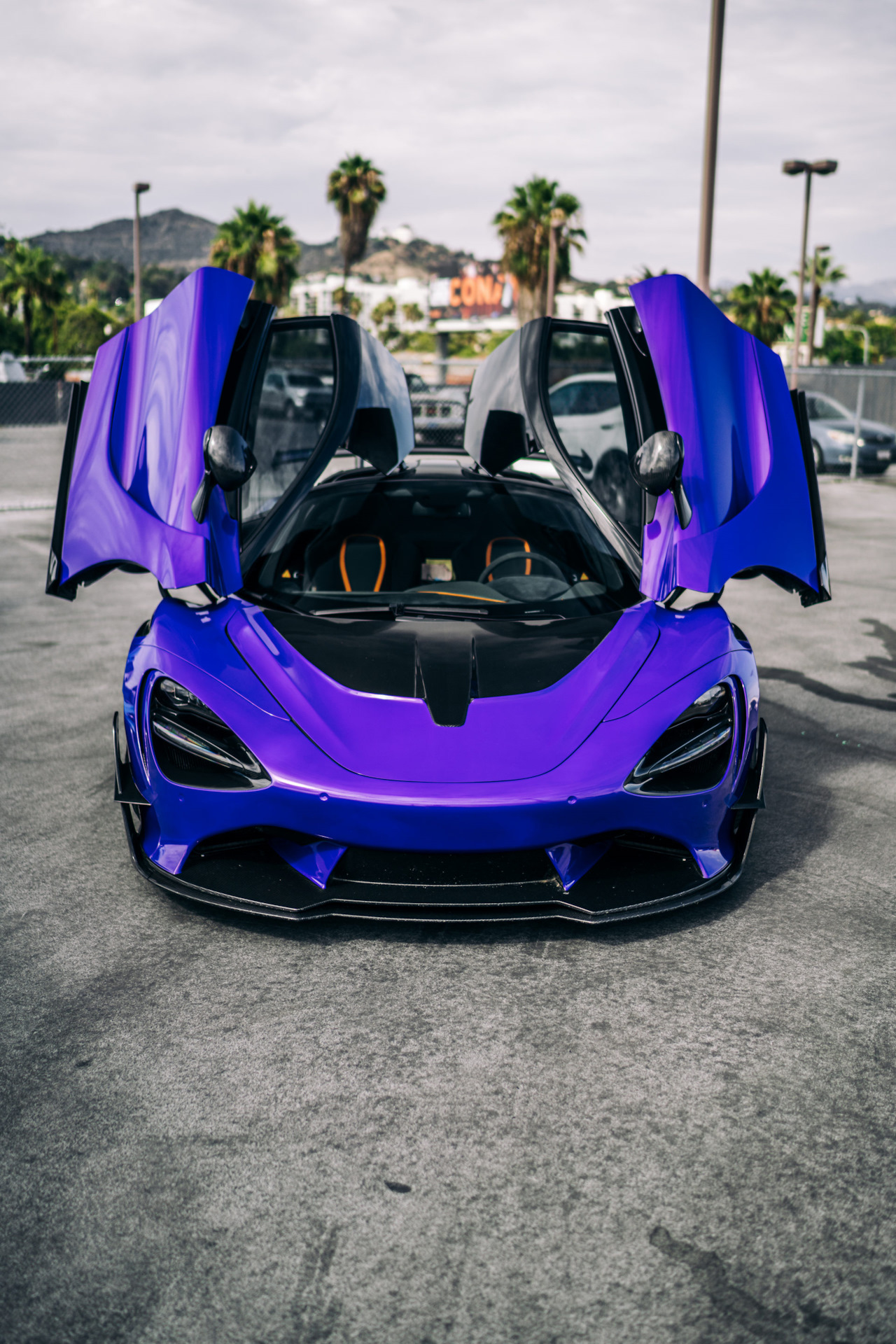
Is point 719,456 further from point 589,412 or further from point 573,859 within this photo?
point 589,412

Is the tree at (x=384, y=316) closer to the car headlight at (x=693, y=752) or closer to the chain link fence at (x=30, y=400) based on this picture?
the chain link fence at (x=30, y=400)

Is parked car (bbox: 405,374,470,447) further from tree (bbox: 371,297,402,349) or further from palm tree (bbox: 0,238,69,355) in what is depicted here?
tree (bbox: 371,297,402,349)

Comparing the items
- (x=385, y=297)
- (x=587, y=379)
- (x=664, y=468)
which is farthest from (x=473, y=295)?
(x=664, y=468)

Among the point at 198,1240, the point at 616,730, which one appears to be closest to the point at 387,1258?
the point at 198,1240

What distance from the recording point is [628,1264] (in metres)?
1.90

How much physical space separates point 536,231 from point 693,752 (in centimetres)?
4585

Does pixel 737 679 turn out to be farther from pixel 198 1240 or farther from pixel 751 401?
pixel 198 1240

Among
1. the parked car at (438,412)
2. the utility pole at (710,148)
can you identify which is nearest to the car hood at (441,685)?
the utility pole at (710,148)

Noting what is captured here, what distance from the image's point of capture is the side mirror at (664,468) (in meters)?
3.61

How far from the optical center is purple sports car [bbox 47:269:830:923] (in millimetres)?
2947

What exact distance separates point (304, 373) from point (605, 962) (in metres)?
25.6

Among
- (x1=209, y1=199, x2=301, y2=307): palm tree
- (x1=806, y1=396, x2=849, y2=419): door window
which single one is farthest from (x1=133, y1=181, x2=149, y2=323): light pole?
(x1=806, y1=396, x2=849, y2=419): door window

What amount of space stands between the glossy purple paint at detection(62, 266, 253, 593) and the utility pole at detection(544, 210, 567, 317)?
114 feet

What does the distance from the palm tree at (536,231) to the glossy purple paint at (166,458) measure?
4343 cm
